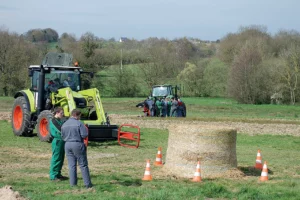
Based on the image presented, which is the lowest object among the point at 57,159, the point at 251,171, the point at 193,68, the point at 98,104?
the point at 251,171

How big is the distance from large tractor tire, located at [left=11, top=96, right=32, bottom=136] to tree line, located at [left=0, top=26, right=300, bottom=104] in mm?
33762

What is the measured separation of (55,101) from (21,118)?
2.82 metres

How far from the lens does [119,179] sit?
37.3ft

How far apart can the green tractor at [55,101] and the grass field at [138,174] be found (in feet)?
1.78

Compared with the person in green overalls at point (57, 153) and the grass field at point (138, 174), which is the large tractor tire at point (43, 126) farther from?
the person in green overalls at point (57, 153)

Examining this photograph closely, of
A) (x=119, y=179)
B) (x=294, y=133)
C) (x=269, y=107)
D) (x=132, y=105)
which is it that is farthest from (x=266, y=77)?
(x=119, y=179)

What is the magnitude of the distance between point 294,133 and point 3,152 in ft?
43.0

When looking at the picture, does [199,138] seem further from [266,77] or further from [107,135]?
[266,77]

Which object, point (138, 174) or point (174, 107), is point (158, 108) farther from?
point (138, 174)

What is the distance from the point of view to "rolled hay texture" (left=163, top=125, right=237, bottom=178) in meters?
12.2

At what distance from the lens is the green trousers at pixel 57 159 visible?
36.8 feet

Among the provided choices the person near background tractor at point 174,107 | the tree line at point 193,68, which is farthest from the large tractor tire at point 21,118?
the tree line at point 193,68

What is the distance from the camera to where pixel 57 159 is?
37.3ft

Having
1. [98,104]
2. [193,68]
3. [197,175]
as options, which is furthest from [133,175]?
[193,68]
